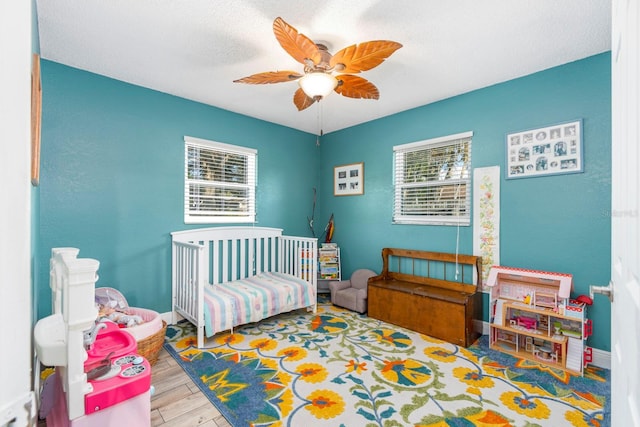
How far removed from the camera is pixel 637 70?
54cm

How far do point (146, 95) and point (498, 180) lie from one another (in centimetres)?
355

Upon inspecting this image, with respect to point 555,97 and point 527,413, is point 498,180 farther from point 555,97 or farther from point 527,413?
point 527,413

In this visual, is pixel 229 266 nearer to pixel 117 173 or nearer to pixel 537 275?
pixel 117 173

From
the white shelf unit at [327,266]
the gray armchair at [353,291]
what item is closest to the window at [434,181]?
the gray armchair at [353,291]

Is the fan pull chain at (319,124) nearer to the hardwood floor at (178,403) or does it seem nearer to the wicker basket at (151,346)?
the wicker basket at (151,346)

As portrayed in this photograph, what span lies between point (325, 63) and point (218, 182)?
204cm

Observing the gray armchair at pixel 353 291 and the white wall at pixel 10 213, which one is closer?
the white wall at pixel 10 213

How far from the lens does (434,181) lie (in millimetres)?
3258

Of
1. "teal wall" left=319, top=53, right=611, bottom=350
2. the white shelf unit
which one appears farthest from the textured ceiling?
the white shelf unit

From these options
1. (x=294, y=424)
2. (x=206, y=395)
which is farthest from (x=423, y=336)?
(x=206, y=395)

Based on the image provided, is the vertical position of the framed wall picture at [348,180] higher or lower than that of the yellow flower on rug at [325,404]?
higher

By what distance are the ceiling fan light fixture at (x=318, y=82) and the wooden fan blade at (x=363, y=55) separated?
9 centimetres

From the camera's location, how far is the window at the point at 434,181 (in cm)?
303

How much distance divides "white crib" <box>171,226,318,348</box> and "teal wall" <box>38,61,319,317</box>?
0.26 metres
